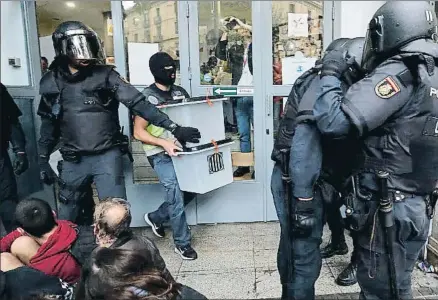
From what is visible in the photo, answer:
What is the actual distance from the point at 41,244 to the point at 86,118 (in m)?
1.04

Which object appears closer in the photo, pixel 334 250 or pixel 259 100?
pixel 334 250

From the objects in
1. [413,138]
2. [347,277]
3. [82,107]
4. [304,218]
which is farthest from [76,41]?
[347,277]

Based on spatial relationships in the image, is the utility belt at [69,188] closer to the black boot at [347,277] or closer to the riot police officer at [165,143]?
the riot police officer at [165,143]

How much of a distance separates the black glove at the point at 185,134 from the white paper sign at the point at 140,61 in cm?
91

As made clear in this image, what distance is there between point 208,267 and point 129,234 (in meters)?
1.25

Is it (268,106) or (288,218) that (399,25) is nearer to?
(288,218)

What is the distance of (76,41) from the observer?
2590mm

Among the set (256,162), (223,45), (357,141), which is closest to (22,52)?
(223,45)

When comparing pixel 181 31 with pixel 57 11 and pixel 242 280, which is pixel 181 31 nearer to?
pixel 57 11

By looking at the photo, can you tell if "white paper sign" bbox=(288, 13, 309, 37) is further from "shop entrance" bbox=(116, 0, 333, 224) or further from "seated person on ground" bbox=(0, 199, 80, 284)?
"seated person on ground" bbox=(0, 199, 80, 284)

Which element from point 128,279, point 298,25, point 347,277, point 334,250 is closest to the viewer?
point 128,279

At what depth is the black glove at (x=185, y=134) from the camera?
2766 mm

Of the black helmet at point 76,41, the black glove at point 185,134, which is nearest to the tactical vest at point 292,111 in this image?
the black glove at point 185,134

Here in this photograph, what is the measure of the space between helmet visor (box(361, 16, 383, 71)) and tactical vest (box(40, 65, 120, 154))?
63.9 inches
